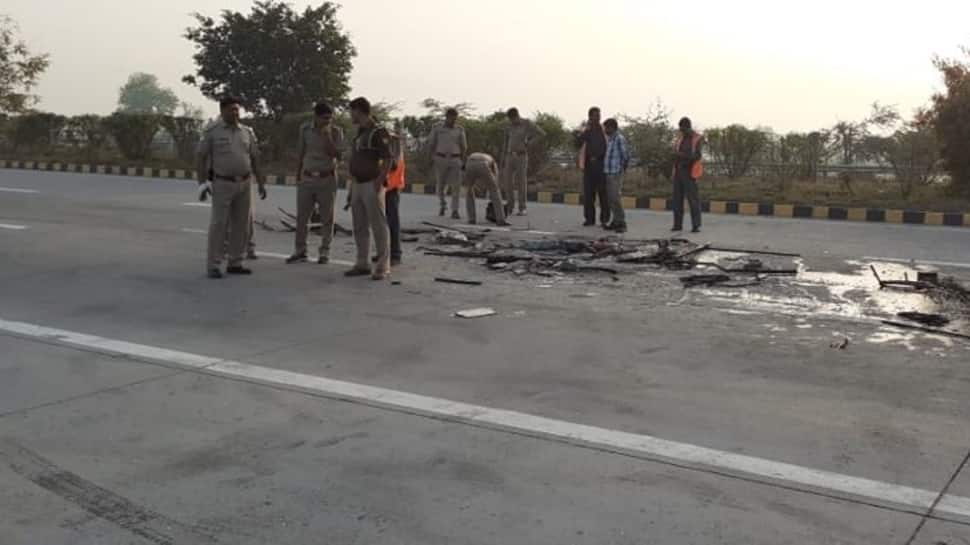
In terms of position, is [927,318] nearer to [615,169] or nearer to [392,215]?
[392,215]

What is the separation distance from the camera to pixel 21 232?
12.9 meters

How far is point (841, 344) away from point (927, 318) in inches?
52.0

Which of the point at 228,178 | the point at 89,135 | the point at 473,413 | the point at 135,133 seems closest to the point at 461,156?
the point at 228,178

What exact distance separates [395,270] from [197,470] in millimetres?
6002

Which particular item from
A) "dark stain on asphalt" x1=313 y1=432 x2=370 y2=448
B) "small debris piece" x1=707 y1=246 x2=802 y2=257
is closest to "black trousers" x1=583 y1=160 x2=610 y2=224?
"small debris piece" x1=707 y1=246 x2=802 y2=257

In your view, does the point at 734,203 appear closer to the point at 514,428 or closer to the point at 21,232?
the point at 21,232

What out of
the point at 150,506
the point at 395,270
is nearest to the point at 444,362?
the point at 150,506

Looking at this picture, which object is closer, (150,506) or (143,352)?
(150,506)

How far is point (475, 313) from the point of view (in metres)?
7.75

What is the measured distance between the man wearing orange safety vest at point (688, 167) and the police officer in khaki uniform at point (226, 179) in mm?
6655

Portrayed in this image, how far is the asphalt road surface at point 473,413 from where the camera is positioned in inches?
144

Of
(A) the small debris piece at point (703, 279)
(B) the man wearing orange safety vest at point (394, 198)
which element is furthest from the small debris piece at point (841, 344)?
(B) the man wearing orange safety vest at point (394, 198)

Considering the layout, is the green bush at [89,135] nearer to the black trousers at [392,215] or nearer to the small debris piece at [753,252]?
the black trousers at [392,215]

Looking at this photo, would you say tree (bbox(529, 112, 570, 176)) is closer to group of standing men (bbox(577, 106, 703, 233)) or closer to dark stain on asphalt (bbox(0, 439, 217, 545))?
group of standing men (bbox(577, 106, 703, 233))
